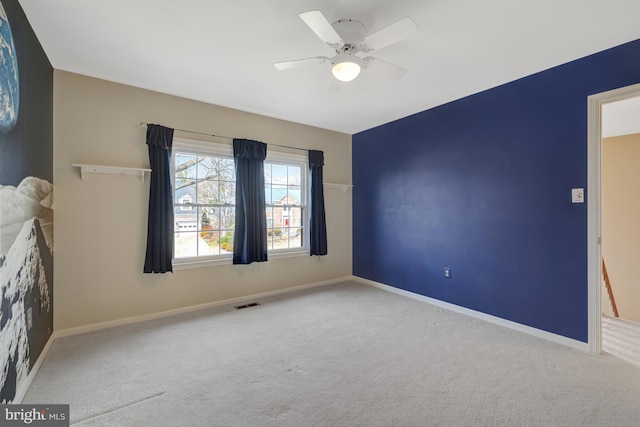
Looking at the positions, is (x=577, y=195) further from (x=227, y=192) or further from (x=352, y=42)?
(x=227, y=192)

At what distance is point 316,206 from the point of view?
4371 mm

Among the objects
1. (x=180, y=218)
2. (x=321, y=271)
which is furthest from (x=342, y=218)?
(x=180, y=218)

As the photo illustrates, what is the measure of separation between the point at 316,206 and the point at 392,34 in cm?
285

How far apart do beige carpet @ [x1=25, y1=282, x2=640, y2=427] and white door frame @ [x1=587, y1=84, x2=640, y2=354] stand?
0.83ft

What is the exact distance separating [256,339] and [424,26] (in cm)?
294

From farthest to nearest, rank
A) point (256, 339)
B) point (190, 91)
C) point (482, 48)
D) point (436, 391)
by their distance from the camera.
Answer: point (190, 91) < point (256, 339) < point (482, 48) < point (436, 391)

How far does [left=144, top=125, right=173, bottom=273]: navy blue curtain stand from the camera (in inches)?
120

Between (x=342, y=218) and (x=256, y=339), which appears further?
(x=342, y=218)

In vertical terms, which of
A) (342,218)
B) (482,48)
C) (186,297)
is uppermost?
(482,48)

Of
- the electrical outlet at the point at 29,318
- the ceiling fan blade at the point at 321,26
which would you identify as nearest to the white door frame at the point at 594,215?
the ceiling fan blade at the point at 321,26

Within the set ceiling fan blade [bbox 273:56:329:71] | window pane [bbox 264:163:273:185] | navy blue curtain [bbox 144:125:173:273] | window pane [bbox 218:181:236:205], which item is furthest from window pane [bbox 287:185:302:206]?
ceiling fan blade [bbox 273:56:329:71]

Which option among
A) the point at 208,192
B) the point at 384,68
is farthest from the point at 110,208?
the point at 384,68

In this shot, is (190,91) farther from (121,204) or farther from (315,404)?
(315,404)

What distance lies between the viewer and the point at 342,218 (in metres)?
4.86
